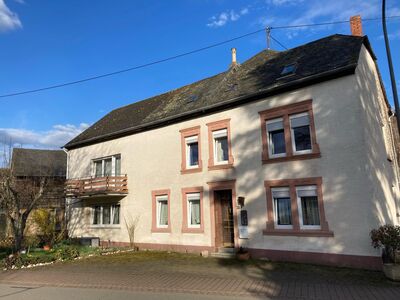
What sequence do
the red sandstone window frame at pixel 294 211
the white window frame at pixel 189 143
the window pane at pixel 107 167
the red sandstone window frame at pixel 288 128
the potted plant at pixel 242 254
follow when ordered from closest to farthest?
the red sandstone window frame at pixel 294 211 < the red sandstone window frame at pixel 288 128 < the potted plant at pixel 242 254 < the white window frame at pixel 189 143 < the window pane at pixel 107 167

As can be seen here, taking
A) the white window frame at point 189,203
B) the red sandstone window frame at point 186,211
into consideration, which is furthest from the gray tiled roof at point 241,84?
the white window frame at point 189,203

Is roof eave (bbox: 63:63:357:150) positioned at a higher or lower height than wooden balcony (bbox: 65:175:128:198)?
higher

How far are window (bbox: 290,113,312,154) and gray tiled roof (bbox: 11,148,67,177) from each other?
1062 inches

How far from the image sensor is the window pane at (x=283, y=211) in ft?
42.5

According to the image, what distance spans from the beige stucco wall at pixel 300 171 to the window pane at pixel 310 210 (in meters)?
0.51

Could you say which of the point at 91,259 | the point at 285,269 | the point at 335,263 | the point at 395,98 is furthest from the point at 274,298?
the point at 91,259

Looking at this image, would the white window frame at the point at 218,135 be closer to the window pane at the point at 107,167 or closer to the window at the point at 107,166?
the window at the point at 107,166

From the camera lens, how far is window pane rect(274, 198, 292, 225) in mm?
12955

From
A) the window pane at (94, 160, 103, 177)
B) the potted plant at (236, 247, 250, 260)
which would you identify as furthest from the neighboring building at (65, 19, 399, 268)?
the window pane at (94, 160, 103, 177)

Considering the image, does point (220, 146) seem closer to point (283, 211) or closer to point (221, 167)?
point (221, 167)

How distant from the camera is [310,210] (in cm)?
1243

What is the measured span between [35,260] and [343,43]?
617 inches

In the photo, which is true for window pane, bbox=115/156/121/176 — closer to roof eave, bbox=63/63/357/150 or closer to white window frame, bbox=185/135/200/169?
roof eave, bbox=63/63/357/150

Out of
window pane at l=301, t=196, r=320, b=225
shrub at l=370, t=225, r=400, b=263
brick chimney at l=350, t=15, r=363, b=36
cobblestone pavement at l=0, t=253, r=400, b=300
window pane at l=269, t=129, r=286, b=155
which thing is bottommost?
cobblestone pavement at l=0, t=253, r=400, b=300
